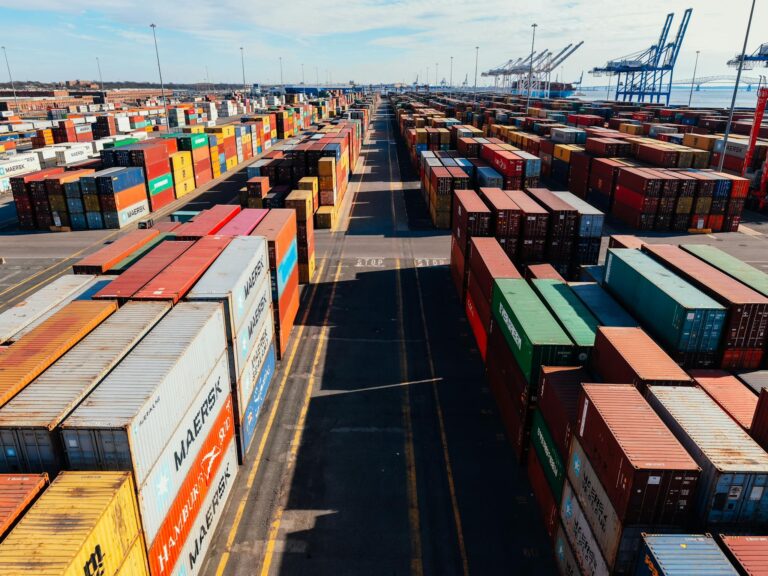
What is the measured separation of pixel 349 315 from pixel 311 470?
13696 millimetres

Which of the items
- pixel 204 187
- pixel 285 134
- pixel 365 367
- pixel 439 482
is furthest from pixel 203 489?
→ pixel 285 134

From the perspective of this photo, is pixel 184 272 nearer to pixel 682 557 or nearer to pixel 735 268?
pixel 682 557

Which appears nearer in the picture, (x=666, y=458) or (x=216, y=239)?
(x=666, y=458)

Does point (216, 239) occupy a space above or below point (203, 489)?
above

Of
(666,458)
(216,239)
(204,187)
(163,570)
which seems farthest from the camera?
(204,187)

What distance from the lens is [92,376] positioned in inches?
488

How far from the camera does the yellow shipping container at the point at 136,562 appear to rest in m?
10.5

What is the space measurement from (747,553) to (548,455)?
21.6 ft

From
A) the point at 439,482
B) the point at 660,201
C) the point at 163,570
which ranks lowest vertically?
the point at 439,482

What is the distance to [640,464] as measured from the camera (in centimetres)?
1107

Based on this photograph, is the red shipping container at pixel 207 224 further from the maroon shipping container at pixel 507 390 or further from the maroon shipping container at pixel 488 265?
the maroon shipping container at pixel 507 390

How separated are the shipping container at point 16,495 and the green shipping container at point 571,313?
54.1 ft

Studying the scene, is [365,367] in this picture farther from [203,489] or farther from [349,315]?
[203,489]

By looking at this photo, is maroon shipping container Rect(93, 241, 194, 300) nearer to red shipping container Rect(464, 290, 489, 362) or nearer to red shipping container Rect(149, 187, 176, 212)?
red shipping container Rect(464, 290, 489, 362)
